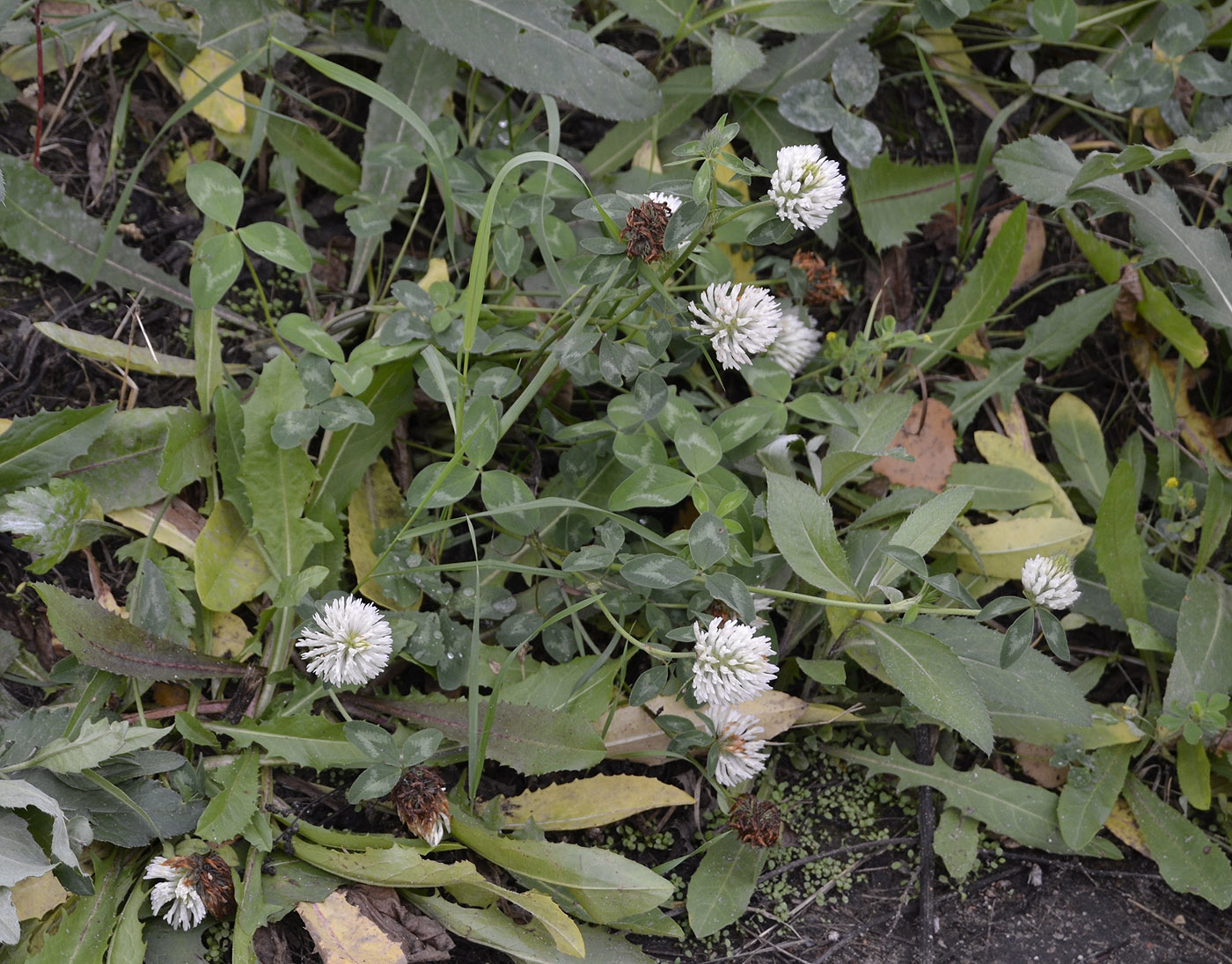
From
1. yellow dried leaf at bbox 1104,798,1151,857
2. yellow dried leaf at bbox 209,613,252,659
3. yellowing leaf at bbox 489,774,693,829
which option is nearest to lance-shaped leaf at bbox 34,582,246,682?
yellow dried leaf at bbox 209,613,252,659

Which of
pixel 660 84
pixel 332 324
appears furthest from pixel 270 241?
pixel 660 84

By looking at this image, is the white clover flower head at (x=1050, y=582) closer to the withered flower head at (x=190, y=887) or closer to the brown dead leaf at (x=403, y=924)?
the brown dead leaf at (x=403, y=924)

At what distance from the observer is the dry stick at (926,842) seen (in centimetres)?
187

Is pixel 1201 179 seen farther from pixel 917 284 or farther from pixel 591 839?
pixel 591 839

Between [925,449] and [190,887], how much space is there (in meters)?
1.81

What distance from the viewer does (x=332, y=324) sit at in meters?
2.12

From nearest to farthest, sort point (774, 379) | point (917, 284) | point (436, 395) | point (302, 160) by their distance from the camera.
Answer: point (436, 395) < point (774, 379) < point (302, 160) < point (917, 284)

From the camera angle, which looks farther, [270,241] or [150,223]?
Answer: [150,223]

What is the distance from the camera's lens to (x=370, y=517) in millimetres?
2045

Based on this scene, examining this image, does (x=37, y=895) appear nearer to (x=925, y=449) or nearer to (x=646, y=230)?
(x=646, y=230)

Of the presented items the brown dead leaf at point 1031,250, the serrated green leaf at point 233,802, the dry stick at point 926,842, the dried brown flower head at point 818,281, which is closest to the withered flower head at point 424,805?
the serrated green leaf at point 233,802

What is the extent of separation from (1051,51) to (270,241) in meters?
2.21

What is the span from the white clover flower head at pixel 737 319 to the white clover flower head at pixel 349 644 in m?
0.80

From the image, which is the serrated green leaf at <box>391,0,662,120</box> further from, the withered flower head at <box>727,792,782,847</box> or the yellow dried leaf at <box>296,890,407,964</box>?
the yellow dried leaf at <box>296,890,407,964</box>
